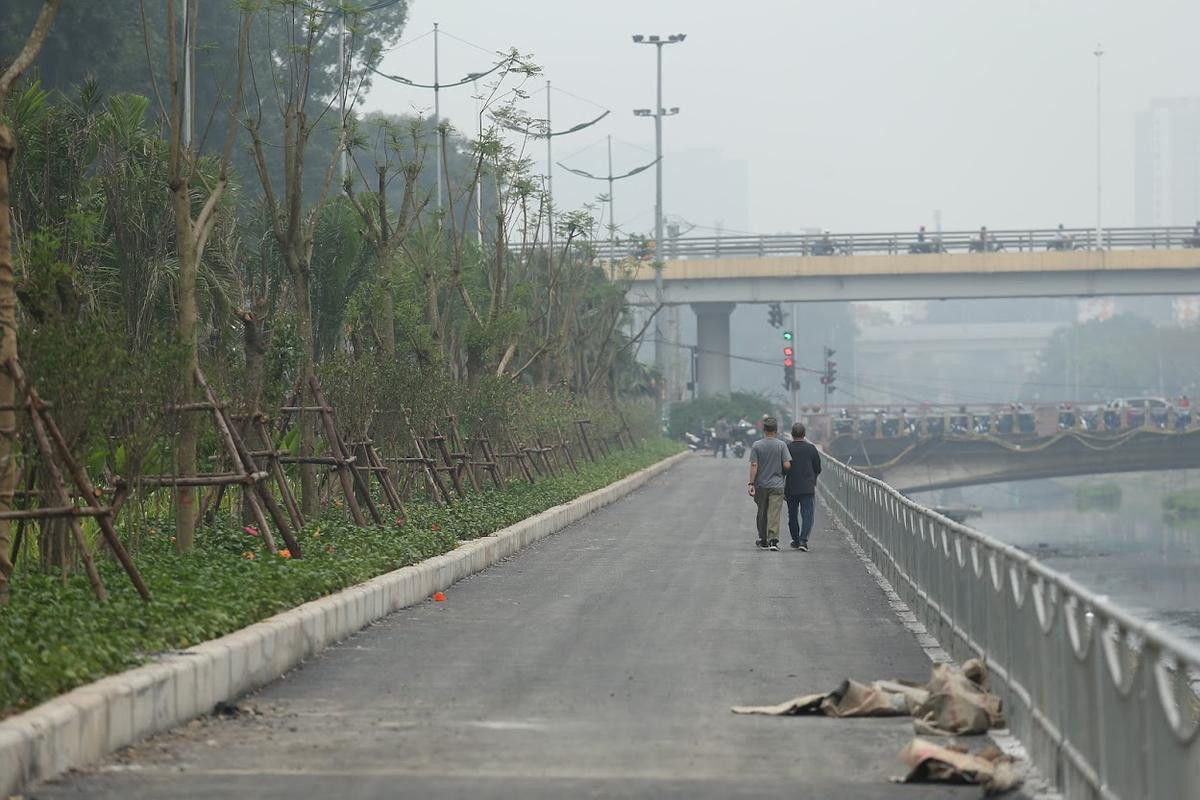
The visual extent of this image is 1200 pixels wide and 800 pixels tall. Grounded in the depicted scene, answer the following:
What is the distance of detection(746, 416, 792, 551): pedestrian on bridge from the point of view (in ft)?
77.8

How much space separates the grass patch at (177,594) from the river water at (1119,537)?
9.07 m

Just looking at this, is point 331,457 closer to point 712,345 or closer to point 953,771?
point 953,771

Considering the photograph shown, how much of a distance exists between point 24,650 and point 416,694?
243 centimetres

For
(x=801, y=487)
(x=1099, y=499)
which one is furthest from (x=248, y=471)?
(x=1099, y=499)

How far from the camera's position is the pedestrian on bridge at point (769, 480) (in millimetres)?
23703

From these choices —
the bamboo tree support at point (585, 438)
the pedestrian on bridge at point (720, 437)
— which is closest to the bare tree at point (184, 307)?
the bamboo tree support at point (585, 438)

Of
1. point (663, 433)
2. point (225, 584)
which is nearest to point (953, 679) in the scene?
point (225, 584)

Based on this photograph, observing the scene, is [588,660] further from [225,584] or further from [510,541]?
[510,541]

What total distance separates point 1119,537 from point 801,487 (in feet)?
259

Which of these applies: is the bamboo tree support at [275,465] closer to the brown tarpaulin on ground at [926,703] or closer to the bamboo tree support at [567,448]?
the brown tarpaulin on ground at [926,703]

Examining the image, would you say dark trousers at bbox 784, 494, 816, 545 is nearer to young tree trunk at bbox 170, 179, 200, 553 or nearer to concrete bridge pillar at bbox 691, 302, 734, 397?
young tree trunk at bbox 170, 179, 200, 553

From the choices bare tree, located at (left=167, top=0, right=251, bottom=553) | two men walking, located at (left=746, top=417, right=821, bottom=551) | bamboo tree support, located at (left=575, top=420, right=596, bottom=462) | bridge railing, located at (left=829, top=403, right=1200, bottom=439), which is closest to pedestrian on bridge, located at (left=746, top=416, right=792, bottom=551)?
two men walking, located at (left=746, top=417, right=821, bottom=551)

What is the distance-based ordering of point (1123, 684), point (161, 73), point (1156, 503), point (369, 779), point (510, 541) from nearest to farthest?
point (1123, 684), point (369, 779), point (510, 541), point (161, 73), point (1156, 503)

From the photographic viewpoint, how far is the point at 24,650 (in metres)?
8.99
